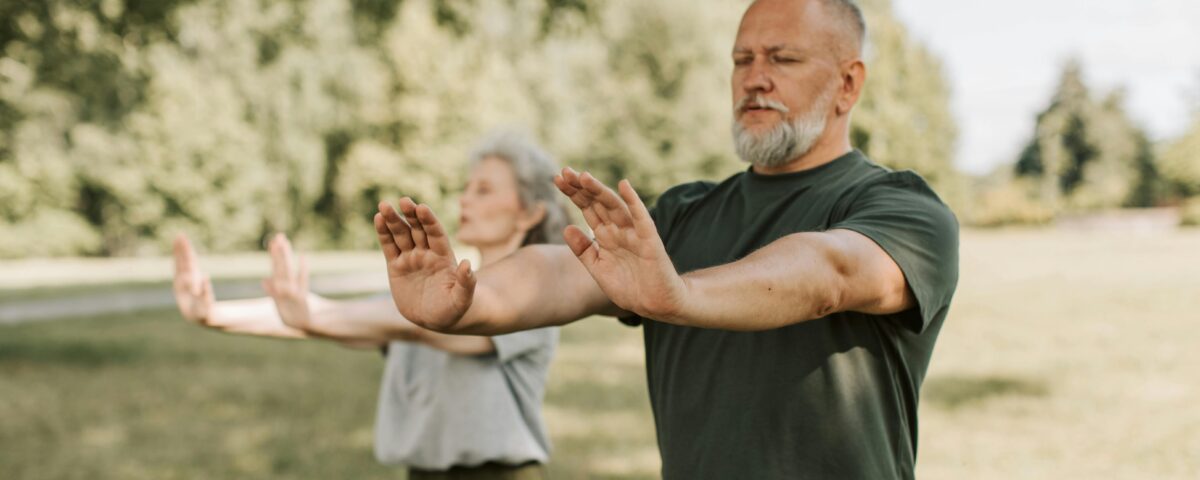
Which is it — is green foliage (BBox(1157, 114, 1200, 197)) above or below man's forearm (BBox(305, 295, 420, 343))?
below

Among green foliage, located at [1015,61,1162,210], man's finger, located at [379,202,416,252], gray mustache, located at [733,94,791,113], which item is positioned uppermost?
gray mustache, located at [733,94,791,113]

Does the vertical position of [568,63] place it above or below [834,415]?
above

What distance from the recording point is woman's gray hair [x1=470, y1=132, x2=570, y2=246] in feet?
12.0

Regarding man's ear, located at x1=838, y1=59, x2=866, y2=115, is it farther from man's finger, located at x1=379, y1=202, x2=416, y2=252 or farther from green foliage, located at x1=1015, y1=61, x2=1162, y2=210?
green foliage, located at x1=1015, y1=61, x2=1162, y2=210

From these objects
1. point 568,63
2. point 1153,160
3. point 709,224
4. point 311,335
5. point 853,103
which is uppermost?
point 568,63

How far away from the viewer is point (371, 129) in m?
44.1

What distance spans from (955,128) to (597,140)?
20.2 metres

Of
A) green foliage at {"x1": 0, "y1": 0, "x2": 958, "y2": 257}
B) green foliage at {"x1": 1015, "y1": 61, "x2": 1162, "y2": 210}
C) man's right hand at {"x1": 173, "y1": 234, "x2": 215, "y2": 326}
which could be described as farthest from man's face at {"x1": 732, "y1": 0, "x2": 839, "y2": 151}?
green foliage at {"x1": 1015, "y1": 61, "x2": 1162, "y2": 210}

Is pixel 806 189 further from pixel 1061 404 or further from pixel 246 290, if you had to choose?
pixel 246 290

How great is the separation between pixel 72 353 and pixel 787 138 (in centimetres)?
1251

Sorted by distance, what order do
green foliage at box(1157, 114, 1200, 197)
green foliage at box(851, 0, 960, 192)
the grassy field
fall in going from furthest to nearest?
1. green foliage at box(851, 0, 960, 192)
2. green foliage at box(1157, 114, 1200, 197)
3. the grassy field

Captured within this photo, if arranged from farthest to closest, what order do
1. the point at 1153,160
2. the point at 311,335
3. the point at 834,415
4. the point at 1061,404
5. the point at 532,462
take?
the point at 1153,160 → the point at 1061,404 → the point at 532,462 → the point at 311,335 → the point at 834,415

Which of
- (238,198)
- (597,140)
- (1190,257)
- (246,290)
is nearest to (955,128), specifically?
(597,140)

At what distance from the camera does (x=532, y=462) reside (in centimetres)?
359
